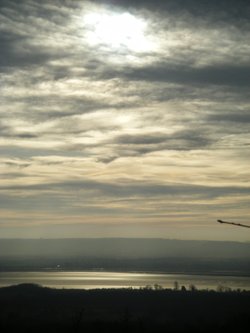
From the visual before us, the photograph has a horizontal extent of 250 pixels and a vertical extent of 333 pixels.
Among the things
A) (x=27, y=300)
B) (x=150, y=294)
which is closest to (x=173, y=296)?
(x=150, y=294)

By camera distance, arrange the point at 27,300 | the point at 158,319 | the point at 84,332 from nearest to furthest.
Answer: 1. the point at 84,332
2. the point at 158,319
3. the point at 27,300

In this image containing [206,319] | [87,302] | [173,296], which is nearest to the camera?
[206,319]

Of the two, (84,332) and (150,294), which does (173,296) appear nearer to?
(150,294)

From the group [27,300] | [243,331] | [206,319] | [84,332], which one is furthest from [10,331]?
[27,300]

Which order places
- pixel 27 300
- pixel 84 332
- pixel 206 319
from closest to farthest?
pixel 84 332 → pixel 206 319 → pixel 27 300

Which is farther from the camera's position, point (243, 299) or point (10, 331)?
point (243, 299)

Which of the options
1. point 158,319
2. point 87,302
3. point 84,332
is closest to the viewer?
point 84,332

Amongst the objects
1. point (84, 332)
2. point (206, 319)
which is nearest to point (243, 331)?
point (84, 332)

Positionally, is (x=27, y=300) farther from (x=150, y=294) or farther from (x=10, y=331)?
(x=10, y=331)

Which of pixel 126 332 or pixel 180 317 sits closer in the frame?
pixel 126 332
